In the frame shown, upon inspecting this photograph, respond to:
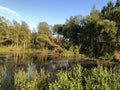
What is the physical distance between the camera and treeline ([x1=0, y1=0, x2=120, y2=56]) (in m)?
40.7

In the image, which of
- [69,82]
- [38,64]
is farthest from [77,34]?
[69,82]

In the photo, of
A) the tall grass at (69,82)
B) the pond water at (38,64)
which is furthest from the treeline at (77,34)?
the tall grass at (69,82)

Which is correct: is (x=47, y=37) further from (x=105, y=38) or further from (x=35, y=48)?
(x=105, y=38)

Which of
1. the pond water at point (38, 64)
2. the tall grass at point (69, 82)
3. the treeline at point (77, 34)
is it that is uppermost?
the treeline at point (77, 34)

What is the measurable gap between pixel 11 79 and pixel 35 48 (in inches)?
2086

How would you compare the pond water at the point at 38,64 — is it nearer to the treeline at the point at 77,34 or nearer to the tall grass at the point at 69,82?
the treeline at the point at 77,34

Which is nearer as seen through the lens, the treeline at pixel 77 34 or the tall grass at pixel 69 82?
the tall grass at pixel 69 82

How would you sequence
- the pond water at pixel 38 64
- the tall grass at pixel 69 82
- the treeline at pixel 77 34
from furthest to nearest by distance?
1. the treeline at pixel 77 34
2. the pond water at pixel 38 64
3. the tall grass at pixel 69 82

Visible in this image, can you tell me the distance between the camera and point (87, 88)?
7707mm

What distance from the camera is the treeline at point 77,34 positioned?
40.7 metres

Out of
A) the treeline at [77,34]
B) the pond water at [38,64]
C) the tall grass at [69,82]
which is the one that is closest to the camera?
the tall grass at [69,82]

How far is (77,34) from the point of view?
5125cm

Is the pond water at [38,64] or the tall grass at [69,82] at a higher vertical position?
the tall grass at [69,82]

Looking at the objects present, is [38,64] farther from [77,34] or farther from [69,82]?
[77,34]
